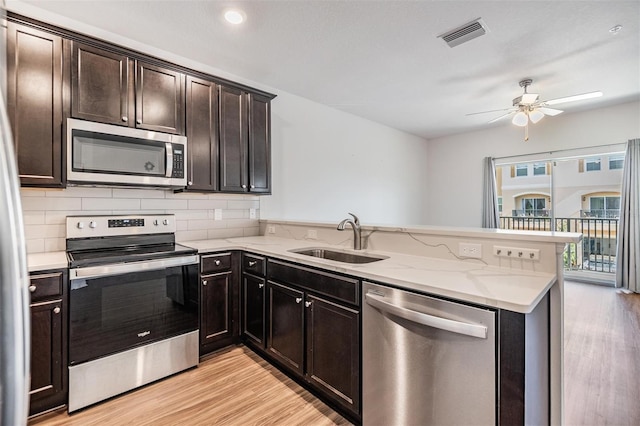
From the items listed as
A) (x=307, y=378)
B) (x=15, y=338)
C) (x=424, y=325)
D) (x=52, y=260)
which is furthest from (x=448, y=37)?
(x=52, y=260)

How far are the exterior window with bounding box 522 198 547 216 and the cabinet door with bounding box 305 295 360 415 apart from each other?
18.4 ft

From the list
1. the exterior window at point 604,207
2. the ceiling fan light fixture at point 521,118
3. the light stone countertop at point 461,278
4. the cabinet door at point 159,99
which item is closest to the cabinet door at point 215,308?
the light stone countertop at point 461,278

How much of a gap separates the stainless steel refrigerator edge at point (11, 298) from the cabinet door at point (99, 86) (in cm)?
203

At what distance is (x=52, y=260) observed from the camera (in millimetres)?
1875

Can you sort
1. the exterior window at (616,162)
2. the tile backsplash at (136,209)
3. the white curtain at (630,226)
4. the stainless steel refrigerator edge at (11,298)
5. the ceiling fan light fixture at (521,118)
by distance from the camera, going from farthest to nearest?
the exterior window at (616,162)
the white curtain at (630,226)
the ceiling fan light fixture at (521,118)
the tile backsplash at (136,209)
the stainless steel refrigerator edge at (11,298)

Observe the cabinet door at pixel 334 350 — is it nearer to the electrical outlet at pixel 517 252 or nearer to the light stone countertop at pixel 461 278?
the light stone countertop at pixel 461 278

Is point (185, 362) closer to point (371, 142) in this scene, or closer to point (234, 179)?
point (234, 179)

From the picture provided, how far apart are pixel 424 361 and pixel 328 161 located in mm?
3455

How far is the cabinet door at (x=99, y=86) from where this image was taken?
2.10m

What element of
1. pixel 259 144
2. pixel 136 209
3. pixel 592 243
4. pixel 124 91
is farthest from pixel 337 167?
pixel 592 243

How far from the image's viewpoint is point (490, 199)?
5859 millimetres

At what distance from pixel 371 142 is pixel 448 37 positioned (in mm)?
2699

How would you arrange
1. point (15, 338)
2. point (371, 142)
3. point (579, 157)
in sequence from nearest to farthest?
point (15, 338), point (579, 157), point (371, 142)

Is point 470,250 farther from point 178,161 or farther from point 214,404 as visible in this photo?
point 178,161
